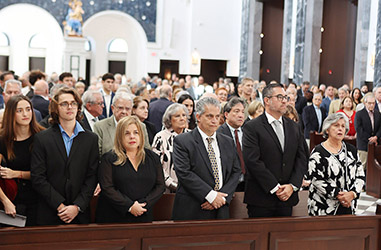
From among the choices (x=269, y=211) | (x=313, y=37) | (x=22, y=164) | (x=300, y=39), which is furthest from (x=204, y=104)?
(x=300, y=39)

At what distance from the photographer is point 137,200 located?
14.8 ft

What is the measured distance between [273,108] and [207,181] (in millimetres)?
993

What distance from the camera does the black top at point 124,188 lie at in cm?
446

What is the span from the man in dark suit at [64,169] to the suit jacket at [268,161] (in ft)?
4.64

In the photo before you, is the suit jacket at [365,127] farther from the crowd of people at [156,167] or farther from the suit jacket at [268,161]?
the suit jacket at [268,161]

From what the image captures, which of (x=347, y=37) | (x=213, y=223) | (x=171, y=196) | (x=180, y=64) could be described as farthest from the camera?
(x=180, y=64)

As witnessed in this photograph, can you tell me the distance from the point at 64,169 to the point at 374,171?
261 inches

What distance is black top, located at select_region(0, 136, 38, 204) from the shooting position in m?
4.47

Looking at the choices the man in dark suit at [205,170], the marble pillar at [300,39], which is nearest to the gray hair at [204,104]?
the man in dark suit at [205,170]

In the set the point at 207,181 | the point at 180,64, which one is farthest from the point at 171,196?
the point at 180,64

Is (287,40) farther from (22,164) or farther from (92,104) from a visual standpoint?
(22,164)

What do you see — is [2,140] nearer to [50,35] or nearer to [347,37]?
[347,37]

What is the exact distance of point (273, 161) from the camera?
5051 mm

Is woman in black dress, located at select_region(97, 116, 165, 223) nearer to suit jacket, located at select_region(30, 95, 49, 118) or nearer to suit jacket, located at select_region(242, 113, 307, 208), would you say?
suit jacket, located at select_region(242, 113, 307, 208)
